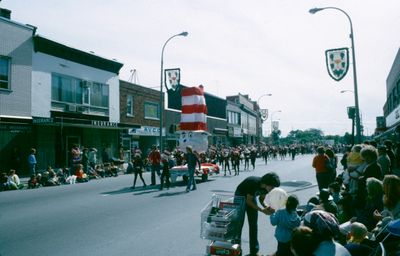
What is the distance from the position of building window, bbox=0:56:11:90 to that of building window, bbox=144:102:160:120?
14.3 meters

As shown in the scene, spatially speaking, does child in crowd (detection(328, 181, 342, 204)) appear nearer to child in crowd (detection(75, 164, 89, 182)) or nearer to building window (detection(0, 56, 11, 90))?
child in crowd (detection(75, 164, 89, 182))

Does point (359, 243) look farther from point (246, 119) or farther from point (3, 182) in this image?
point (246, 119)

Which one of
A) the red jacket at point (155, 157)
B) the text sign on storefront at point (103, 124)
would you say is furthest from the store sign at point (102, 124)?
the red jacket at point (155, 157)

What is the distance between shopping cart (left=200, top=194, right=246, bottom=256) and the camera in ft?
16.3

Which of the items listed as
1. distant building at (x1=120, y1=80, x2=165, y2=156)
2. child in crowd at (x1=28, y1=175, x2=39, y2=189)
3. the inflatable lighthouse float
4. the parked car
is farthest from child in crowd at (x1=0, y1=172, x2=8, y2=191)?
distant building at (x1=120, y1=80, x2=165, y2=156)

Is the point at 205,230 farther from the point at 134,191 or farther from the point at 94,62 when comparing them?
the point at 94,62

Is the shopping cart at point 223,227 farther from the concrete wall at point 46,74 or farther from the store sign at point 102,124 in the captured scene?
the store sign at point 102,124

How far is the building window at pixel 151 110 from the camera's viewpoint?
33.2 m

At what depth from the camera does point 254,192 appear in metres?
5.43

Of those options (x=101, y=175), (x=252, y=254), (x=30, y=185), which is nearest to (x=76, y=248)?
(x=252, y=254)

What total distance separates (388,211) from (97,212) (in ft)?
24.5

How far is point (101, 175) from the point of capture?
70.2 feet

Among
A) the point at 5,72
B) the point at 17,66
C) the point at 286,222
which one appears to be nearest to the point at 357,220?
the point at 286,222

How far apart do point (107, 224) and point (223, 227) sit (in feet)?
13.8
